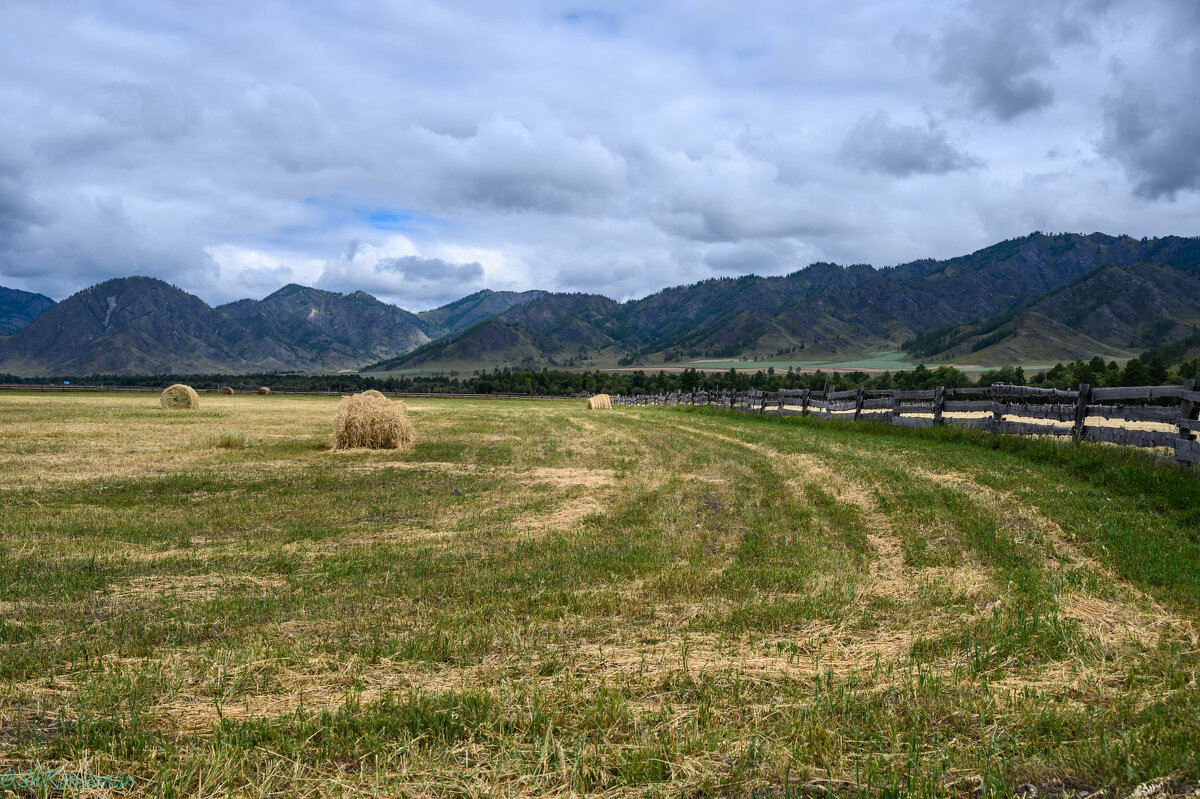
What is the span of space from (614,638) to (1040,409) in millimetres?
16376

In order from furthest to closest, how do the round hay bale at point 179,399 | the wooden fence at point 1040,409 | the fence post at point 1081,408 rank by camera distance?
the round hay bale at point 179,399 < the fence post at point 1081,408 < the wooden fence at point 1040,409

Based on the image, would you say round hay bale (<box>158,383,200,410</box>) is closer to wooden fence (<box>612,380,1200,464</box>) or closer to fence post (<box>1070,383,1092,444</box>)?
wooden fence (<box>612,380,1200,464</box>)

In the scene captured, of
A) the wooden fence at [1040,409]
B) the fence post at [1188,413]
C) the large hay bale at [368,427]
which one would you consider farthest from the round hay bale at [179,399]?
the fence post at [1188,413]

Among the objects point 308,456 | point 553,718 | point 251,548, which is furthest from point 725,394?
point 553,718

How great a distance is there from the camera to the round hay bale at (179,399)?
42500 mm

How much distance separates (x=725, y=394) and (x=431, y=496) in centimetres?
3536

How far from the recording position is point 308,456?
17.5 meters

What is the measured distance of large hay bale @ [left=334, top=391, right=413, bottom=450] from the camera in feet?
64.0

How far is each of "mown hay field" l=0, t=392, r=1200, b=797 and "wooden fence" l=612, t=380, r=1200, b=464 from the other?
4.75 feet

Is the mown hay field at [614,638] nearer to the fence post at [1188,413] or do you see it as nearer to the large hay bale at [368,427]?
the fence post at [1188,413]

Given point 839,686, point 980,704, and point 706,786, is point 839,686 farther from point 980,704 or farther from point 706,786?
point 706,786

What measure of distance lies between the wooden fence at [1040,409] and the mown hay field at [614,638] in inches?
57.0

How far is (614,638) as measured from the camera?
5.27 m

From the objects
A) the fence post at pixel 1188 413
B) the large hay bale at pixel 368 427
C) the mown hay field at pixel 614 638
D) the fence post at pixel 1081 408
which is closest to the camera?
the mown hay field at pixel 614 638
